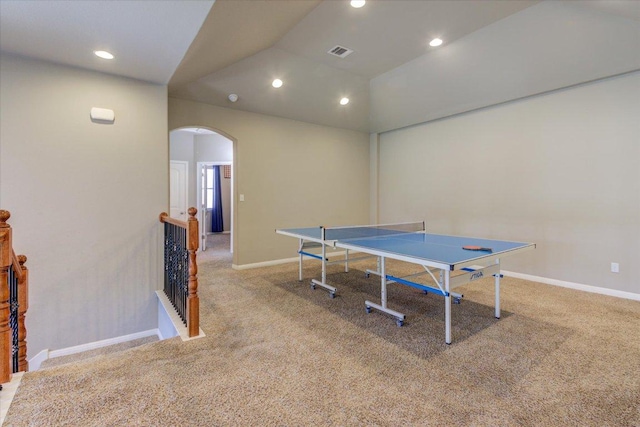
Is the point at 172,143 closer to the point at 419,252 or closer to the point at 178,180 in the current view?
the point at 178,180

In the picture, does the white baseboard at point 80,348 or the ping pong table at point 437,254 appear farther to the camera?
the white baseboard at point 80,348

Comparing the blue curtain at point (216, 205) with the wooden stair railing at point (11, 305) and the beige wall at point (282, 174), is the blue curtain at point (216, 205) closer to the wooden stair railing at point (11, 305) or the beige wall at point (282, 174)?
the beige wall at point (282, 174)

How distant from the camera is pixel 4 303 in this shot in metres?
1.88

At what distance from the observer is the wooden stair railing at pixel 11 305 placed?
1.85m

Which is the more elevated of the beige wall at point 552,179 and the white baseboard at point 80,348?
the beige wall at point 552,179

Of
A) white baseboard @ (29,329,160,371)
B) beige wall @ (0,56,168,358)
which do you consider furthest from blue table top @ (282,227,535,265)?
white baseboard @ (29,329,160,371)

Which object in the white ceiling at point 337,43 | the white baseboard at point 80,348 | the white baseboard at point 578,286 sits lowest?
the white baseboard at point 80,348

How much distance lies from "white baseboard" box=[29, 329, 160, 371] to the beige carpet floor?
1115mm

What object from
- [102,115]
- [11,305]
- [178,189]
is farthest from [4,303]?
[178,189]

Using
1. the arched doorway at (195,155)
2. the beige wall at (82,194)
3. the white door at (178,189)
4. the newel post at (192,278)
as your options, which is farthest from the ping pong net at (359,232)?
the white door at (178,189)

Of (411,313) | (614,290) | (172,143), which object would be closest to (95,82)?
(411,313)

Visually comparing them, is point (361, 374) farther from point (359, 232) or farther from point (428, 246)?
point (359, 232)

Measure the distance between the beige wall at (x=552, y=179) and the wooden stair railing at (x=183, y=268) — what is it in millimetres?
3926

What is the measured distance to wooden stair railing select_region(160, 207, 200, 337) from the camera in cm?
251
